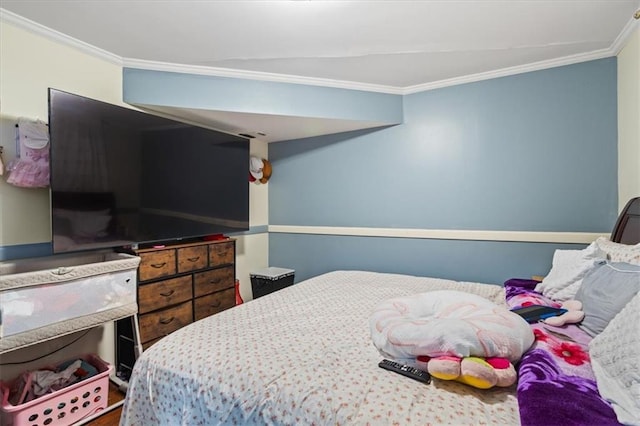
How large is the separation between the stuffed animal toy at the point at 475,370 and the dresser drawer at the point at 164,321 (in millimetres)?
1930

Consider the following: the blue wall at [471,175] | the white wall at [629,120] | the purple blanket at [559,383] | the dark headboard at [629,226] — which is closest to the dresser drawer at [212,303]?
the blue wall at [471,175]

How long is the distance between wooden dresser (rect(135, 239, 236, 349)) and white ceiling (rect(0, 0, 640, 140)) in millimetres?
1162

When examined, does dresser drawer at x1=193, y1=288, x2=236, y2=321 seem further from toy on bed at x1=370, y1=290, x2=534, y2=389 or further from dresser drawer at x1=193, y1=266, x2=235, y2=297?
toy on bed at x1=370, y1=290, x2=534, y2=389

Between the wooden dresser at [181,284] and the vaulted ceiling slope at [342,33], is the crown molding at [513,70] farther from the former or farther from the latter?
the wooden dresser at [181,284]

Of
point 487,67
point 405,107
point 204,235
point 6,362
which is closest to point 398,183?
point 405,107

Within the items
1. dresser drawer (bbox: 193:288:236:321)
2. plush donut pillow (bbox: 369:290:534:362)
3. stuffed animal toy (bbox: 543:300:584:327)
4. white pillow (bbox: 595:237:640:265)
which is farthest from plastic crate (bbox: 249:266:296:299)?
white pillow (bbox: 595:237:640:265)

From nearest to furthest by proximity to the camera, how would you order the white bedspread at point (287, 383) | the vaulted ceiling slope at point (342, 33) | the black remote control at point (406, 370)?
the white bedspread at point (287, 383) < the black remote control at point (406, 370) < the vaulted ceiling slope at point (342, 33)

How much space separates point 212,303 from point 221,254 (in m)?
0.41

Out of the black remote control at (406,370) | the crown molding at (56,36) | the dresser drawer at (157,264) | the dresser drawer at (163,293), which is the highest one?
the crown molding at (56,36)

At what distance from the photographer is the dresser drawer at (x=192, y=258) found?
93.0 inches

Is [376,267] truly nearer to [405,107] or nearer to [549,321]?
[405,107]

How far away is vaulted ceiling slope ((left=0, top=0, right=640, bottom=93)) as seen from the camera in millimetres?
1663

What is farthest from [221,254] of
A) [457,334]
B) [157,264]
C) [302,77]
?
[457,334]

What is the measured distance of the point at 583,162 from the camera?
7.41 feet
